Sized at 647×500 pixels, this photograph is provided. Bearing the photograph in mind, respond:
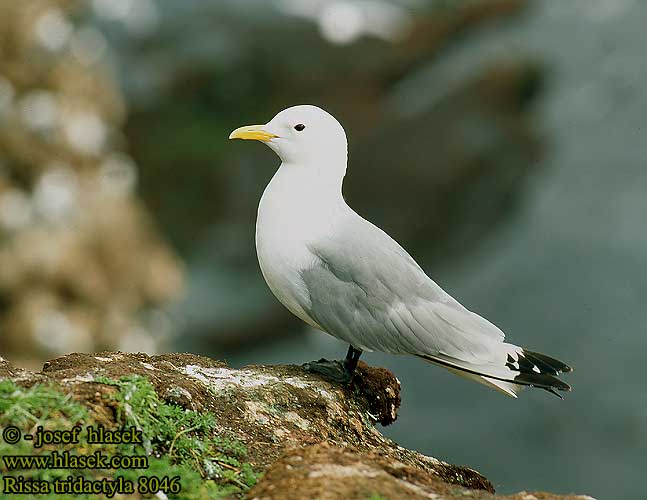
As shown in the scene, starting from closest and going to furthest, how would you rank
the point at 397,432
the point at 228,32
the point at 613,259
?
the point at 397,432 < the point at 613,259 < the point at 228,32

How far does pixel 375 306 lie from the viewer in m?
4.52

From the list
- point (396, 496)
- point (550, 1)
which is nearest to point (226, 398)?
point (396, 496)

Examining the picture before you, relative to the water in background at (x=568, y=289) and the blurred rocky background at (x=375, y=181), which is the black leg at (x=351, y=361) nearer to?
the blurred rocky background at (x=375, y=181)

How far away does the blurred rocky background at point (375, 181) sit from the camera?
34.7 ft

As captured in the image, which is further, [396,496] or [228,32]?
[228,32]

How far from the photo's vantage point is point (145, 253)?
445 inches

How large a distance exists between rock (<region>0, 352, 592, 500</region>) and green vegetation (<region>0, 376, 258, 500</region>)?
47 millimetres

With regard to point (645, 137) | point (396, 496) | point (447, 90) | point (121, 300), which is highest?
point (447, 90)

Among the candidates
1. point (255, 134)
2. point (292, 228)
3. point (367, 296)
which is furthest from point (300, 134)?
point (367, 296)

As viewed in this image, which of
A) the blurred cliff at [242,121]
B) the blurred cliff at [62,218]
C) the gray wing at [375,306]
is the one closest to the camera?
the gray wing at [375,306]

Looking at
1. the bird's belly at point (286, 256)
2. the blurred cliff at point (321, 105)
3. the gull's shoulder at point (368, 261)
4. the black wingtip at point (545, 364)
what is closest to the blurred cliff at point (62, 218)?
the blurred cliff at point (321, 105)

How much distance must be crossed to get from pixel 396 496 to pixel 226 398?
1174mm

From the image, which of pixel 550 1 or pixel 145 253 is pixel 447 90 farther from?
pixel 145 253

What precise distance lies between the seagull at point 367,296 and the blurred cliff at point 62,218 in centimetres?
573
